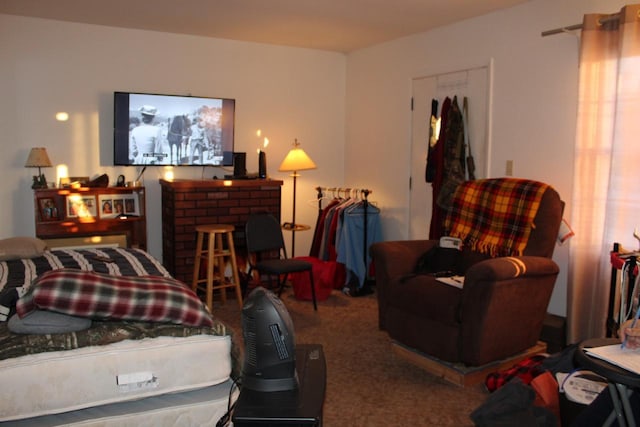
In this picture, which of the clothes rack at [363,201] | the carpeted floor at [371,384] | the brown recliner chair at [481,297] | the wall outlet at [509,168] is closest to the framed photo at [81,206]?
the carpeted floor at [371,384]

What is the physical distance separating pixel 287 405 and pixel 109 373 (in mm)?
660

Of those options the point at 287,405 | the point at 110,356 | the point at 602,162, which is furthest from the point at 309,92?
the point at 287,405

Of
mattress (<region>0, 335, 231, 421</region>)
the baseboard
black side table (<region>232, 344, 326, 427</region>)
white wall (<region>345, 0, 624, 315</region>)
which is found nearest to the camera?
black side table (<region>232, 344, 326, 427</region>)

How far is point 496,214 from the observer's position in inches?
139

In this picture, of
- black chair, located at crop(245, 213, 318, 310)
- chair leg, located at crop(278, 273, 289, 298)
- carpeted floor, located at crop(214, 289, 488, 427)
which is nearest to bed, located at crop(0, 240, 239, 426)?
carpeted floor, located at crop(214, 289, 488, 427)

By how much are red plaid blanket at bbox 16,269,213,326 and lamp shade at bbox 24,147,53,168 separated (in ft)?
8.79

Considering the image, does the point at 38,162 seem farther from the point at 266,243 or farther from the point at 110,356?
the point at 110,356

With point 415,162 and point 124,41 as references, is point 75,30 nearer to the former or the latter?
point 124,41

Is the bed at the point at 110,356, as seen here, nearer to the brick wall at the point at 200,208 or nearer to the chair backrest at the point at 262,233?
the chair backrest at the point at 262,233

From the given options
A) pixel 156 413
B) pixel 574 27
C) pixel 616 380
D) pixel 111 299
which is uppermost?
pixel 574 27

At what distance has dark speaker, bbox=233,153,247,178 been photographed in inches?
195

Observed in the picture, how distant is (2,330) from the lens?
188cm

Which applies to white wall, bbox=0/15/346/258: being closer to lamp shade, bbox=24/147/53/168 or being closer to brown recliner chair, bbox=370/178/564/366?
lamp shade, bbox=24/147/53/168

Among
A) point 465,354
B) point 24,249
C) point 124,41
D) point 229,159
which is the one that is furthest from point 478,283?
point 124,41
